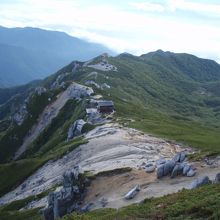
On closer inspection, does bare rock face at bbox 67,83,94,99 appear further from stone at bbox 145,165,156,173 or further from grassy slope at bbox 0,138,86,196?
stone at bbox 145,165,156,173

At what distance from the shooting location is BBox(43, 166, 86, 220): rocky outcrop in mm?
66375

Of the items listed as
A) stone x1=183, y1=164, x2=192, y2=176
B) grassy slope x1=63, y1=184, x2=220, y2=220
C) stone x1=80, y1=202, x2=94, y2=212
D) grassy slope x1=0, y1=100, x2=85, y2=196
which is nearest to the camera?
grassy slope x1=63, y1=184, x2=220, y2=220

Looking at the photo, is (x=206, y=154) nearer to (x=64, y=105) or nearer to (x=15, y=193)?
(x=15, y=193)

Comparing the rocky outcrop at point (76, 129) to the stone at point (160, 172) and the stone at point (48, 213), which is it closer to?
the stone at point (48, 213)

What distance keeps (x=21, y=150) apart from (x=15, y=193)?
75913 mm

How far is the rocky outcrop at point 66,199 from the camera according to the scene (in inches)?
2613

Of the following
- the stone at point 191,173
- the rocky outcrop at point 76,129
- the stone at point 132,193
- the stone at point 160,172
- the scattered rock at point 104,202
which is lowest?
the rocky outcrop at point 76,129

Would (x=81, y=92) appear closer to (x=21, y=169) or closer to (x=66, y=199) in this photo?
(x=21, y=169)

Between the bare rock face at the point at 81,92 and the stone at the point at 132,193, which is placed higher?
the stone at the point at 132,193

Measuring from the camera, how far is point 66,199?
220ft

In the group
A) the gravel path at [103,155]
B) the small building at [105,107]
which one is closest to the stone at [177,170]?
the gravel path at [103,155]

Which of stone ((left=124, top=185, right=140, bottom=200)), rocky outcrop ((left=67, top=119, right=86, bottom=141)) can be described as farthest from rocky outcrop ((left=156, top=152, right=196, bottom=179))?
rocky outcrop ((left=67, top=119, right=86, bottom=141))

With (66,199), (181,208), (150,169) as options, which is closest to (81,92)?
(66,199)

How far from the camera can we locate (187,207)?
36219 millimetres
